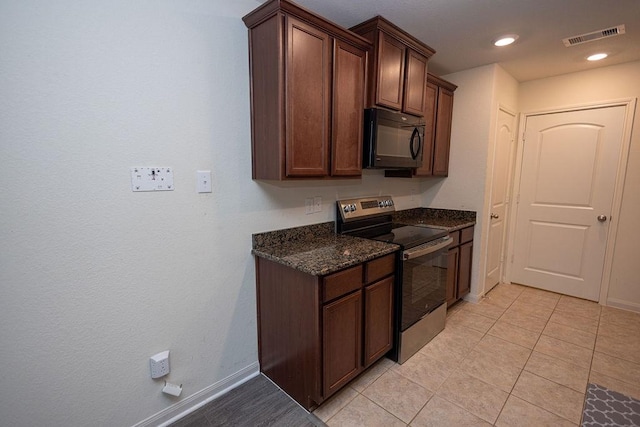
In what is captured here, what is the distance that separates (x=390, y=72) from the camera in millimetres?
2121

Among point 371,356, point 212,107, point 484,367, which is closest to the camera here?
point 212,107

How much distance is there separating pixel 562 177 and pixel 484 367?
7.65 ft

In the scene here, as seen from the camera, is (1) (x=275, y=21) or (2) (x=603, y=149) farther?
(2) (x=603, y=149)

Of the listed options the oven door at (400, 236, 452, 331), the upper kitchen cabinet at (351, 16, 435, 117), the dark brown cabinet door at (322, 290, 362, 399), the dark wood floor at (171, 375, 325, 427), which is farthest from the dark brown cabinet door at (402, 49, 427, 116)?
the dark wood floor at (171, 375, 325, 427)

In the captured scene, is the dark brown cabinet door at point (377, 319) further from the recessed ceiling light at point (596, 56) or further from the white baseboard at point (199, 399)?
the recessed ceiling light at point (596, 56)

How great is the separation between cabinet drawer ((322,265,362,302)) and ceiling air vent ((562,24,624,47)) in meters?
2.41

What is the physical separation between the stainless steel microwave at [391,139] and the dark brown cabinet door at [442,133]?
21.2 inches

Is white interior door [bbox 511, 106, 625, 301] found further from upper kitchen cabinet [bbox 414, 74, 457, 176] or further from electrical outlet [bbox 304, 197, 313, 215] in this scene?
electrical outlet [bbox 304, 197, 313, 215]

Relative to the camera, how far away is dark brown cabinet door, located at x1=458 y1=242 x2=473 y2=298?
2912 mm

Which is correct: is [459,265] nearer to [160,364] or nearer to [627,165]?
[627,165]

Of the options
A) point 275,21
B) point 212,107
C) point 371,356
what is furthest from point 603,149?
point 212,107

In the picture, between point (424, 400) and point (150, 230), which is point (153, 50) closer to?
point (150, 230)

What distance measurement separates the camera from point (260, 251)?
187 cm

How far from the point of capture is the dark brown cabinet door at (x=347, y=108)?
1847 millimetres
